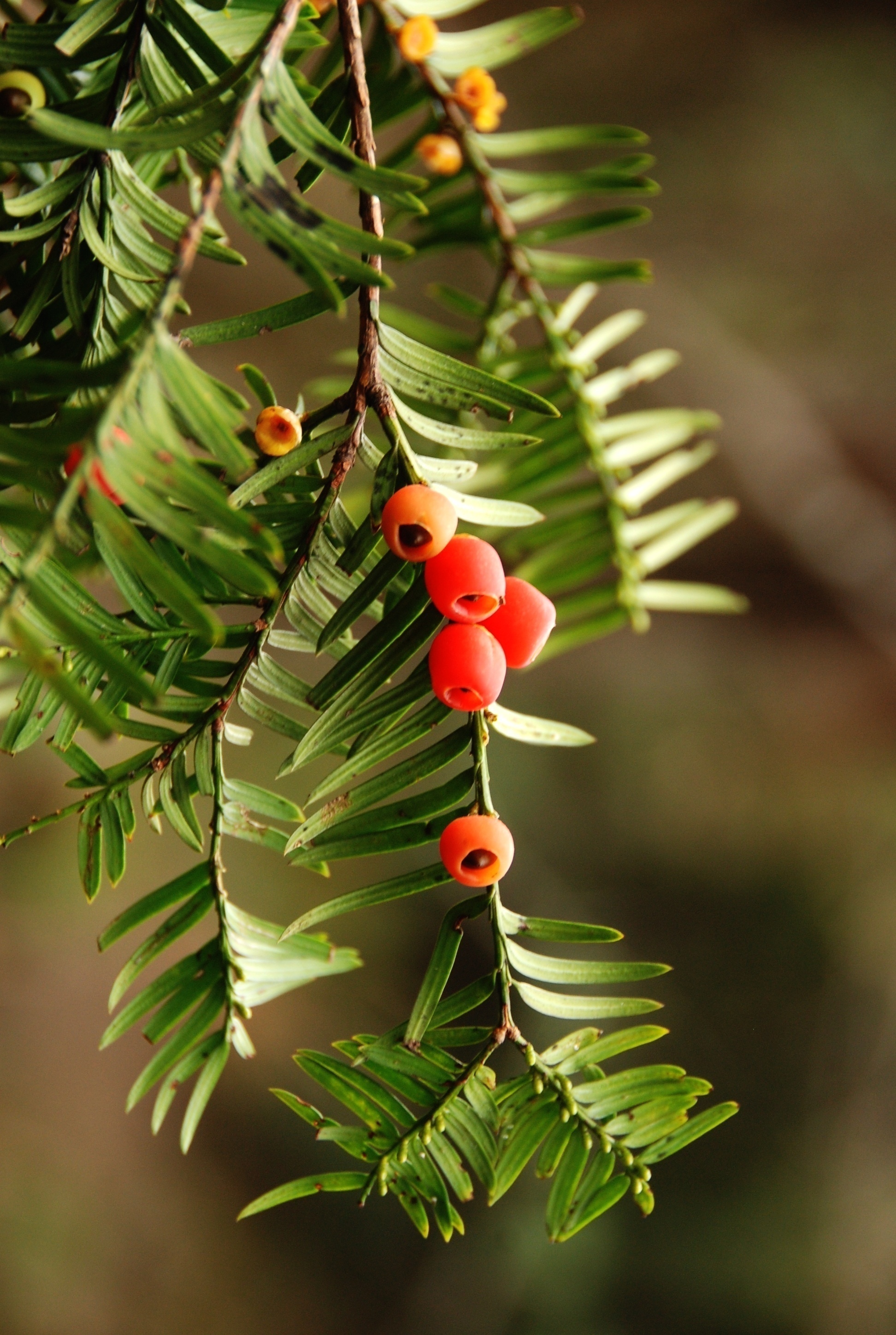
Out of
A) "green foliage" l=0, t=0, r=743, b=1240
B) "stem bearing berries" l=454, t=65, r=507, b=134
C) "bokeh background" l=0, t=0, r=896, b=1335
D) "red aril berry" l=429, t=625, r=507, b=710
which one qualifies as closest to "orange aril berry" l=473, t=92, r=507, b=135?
"stem bearing berries" l=454, t=65, r=507, b=134

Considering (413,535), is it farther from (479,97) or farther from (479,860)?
(479,97)

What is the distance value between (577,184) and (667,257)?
1648mm

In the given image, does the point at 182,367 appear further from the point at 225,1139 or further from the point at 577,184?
the point at 225,1139

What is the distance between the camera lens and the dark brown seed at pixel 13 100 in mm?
360

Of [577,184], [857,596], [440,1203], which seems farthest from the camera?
[857,596]

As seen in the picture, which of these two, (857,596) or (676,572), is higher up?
(676,572)

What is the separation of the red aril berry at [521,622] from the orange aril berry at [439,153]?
1.00 feet

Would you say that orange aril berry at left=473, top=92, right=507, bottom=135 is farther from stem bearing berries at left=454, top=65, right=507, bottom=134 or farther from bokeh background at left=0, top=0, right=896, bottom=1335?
bokeh background at left=0, top=0, right=896, bottom=1335

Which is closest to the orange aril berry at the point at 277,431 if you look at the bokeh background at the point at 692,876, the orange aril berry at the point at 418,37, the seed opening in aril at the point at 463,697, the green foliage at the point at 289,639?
the green foliage at the point at 289,639

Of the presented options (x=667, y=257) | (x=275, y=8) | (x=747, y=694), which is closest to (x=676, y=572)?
(x=747, y=694)

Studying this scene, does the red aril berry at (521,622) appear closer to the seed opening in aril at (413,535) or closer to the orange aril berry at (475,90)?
the seed opening in aril at (413,535)

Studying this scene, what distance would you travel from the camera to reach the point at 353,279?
25 cm

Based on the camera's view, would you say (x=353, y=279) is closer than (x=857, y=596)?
Yes

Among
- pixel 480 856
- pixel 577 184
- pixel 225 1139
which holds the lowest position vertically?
pixel 225 1139
